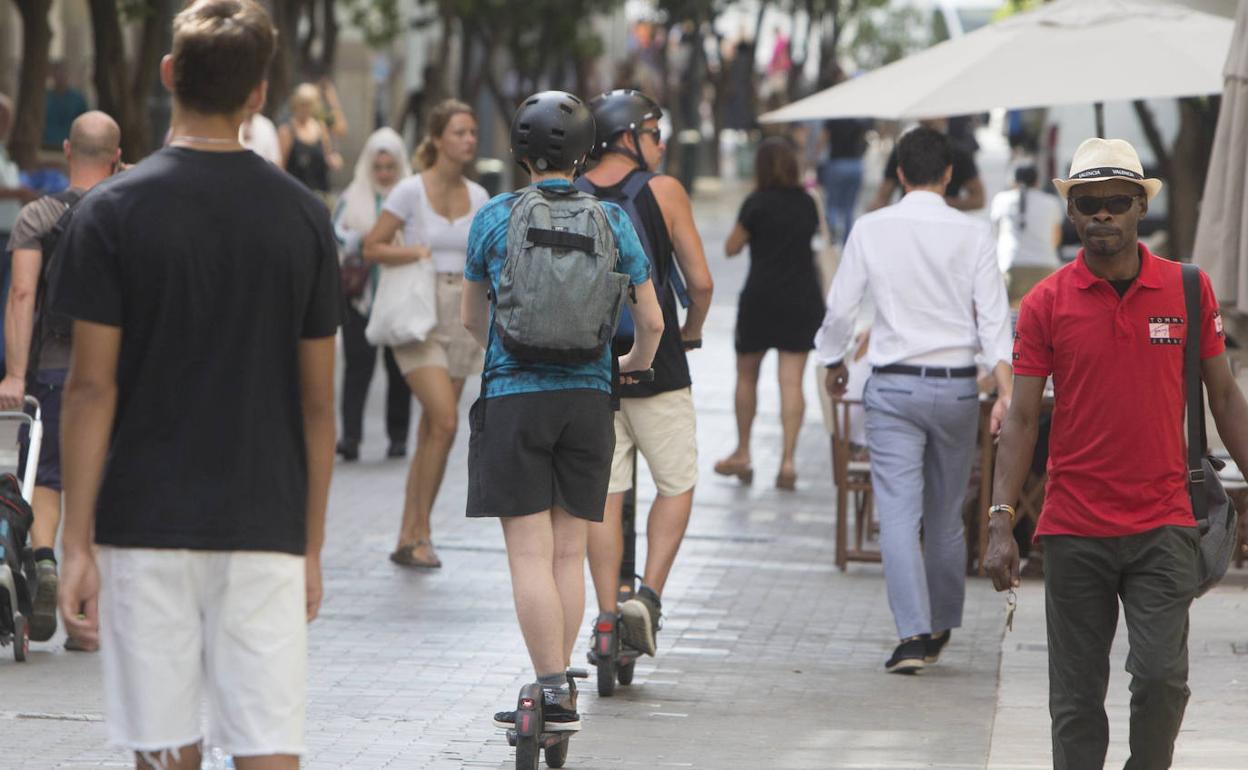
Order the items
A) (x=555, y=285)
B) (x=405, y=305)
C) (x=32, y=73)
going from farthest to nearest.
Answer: (x=32, y=73) < (x=405, y=305) < (x=555, y=285)

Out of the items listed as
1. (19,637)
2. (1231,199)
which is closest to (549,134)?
(19,637)

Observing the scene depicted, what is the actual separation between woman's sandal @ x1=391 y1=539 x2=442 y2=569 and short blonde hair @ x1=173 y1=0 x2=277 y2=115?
18.8ft

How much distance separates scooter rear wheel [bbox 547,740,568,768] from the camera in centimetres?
609

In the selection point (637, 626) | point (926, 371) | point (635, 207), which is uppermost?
point (635, 207)

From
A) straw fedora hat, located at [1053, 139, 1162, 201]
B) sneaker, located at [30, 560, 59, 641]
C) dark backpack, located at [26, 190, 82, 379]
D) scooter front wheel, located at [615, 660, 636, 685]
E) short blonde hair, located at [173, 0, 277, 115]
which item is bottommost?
scooter front wheel, located at [615, 660, 636, 685]

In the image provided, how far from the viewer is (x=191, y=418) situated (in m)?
3.92

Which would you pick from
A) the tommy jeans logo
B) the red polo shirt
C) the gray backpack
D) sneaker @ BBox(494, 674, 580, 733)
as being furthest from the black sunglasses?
sneaker @ BBox(494, 674, 580, 733)

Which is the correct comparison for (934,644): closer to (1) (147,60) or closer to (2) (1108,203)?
(2) (1108,203)

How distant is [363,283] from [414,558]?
269cm

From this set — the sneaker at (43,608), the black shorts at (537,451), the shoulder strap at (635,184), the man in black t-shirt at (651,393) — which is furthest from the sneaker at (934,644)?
the sneaker at (43,608)

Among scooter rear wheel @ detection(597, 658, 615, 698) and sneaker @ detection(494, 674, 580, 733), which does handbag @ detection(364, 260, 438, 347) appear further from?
sneaker @ detection(494, 674, 580, 733)

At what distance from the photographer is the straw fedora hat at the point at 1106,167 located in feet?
17.1

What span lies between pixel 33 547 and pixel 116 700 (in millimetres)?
3830

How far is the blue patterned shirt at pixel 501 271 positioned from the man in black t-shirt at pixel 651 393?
3.04ft
